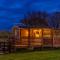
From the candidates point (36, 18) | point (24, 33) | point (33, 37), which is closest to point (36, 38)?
point (33, 37)

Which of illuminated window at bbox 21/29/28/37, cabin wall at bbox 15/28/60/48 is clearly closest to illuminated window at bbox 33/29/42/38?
cabin wall at bbox 15/28/60/48

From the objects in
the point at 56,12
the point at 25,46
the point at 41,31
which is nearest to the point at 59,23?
the point at 56,12

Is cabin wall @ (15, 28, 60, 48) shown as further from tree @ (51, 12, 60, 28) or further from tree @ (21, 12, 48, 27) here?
tree @ (51, 12, 60, 28)

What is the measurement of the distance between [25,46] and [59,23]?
27193 mm

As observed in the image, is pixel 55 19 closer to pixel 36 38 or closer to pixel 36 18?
pixel 36 18

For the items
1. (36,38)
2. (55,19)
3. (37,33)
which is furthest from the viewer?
(55,19)

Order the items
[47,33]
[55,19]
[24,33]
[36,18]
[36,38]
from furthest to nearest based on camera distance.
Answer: [55,19] < [36,18] < [24,33] < [47,33] < [36,38]

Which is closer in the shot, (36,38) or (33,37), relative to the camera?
(36,38)

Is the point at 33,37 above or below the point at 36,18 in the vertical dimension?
below

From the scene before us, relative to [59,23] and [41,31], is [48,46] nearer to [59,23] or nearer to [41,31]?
[41,31]

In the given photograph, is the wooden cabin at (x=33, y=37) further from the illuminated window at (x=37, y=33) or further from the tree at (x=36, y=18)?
the tree at (x=36, y=18)

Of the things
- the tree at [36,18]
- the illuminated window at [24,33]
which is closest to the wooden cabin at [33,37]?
the illuminated window at [24,33]

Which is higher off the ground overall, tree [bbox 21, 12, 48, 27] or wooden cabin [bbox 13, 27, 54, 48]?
tree [bbox 21, 12, 48, 27]

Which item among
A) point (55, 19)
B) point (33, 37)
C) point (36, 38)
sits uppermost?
point (55, 19)
